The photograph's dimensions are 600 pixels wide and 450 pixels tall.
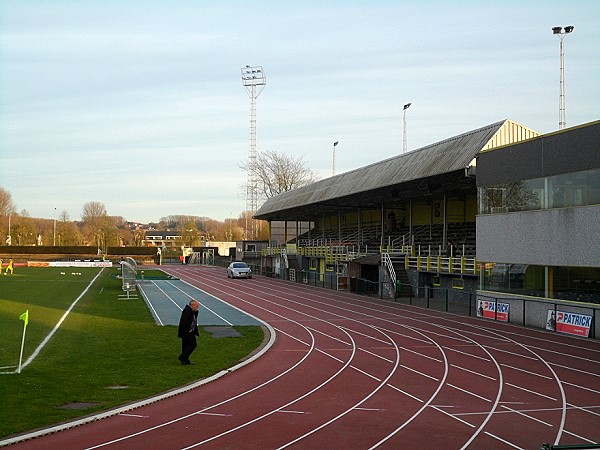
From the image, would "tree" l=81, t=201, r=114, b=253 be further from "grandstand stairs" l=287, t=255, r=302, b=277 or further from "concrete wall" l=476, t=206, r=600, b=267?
"concrete wall" l=476, t=206, r=600, b=267

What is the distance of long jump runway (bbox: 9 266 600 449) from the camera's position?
10.9 meters

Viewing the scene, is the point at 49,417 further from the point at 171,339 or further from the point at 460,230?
the point at 460,230

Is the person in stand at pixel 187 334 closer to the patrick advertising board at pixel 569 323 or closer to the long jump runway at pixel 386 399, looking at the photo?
the long jump runway at pixel 386 399

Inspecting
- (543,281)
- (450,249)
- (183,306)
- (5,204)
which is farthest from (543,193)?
(5,204)

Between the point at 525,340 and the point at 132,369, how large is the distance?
1294 cm

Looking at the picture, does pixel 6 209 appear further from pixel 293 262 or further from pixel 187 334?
pixel 187 334

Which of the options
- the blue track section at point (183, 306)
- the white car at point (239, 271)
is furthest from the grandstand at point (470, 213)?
the blue track section at point (183, 306)

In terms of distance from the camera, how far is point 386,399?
13.9 metres

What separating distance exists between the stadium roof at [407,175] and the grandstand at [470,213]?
0.08 meters

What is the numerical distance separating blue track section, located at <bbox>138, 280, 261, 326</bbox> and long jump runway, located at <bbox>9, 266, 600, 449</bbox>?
16.3 feet

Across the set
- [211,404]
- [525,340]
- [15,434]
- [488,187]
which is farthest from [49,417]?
[488,187]

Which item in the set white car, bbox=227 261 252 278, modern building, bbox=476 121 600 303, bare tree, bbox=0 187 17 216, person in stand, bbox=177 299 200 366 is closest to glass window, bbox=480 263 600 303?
modern building, bbox=476 121 600 303

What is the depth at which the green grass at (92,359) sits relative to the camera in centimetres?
1275

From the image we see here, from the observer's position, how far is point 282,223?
85.1 m
